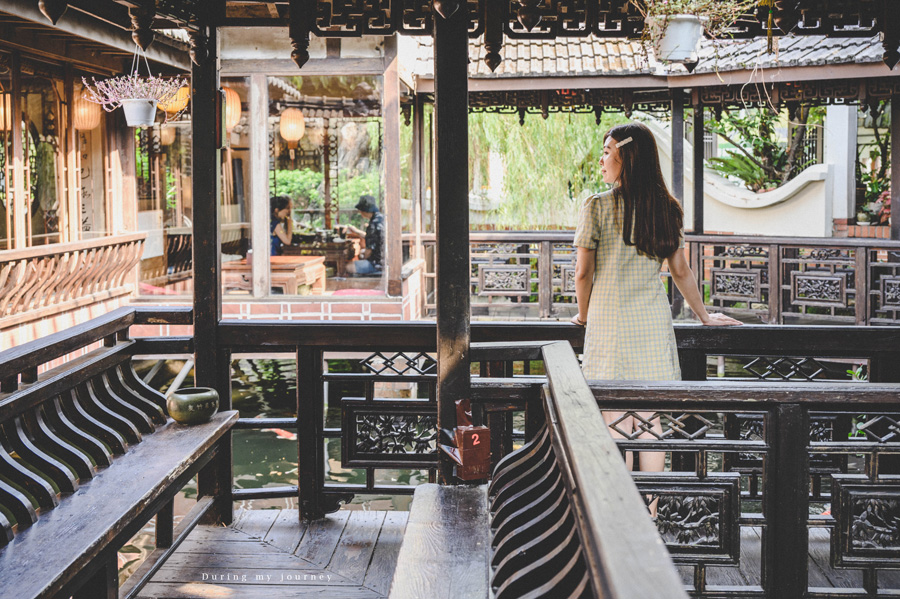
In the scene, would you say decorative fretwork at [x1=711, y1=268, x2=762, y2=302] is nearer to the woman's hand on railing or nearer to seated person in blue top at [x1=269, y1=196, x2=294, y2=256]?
seated person in blue top at [x1=269, y1=196, x2=294, y2=256]

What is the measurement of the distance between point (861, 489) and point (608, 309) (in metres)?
1.12

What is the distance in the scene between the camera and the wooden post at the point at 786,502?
2.86m

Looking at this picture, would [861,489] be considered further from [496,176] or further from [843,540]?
[496,176]

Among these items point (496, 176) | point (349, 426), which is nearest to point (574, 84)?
point (496, 176)

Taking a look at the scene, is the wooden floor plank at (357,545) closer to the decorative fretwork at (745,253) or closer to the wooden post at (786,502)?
the wooden post at (786,502)

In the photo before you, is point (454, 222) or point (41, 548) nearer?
point (41, 548)

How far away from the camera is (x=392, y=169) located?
1018 centimetres

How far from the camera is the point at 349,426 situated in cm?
437


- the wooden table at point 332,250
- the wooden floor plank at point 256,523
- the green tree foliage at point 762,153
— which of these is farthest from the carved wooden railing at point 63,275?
the green tree foliage at point 762,153

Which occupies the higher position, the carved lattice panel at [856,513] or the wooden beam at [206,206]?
the wooden beam at [206,206]

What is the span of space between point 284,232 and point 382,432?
8.23 metres

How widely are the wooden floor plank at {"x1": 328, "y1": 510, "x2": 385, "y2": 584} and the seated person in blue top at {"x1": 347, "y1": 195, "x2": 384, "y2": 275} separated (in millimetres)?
6640

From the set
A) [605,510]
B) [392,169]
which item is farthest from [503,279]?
[605,510]

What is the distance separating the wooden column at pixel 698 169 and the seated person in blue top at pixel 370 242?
3.94 metres
